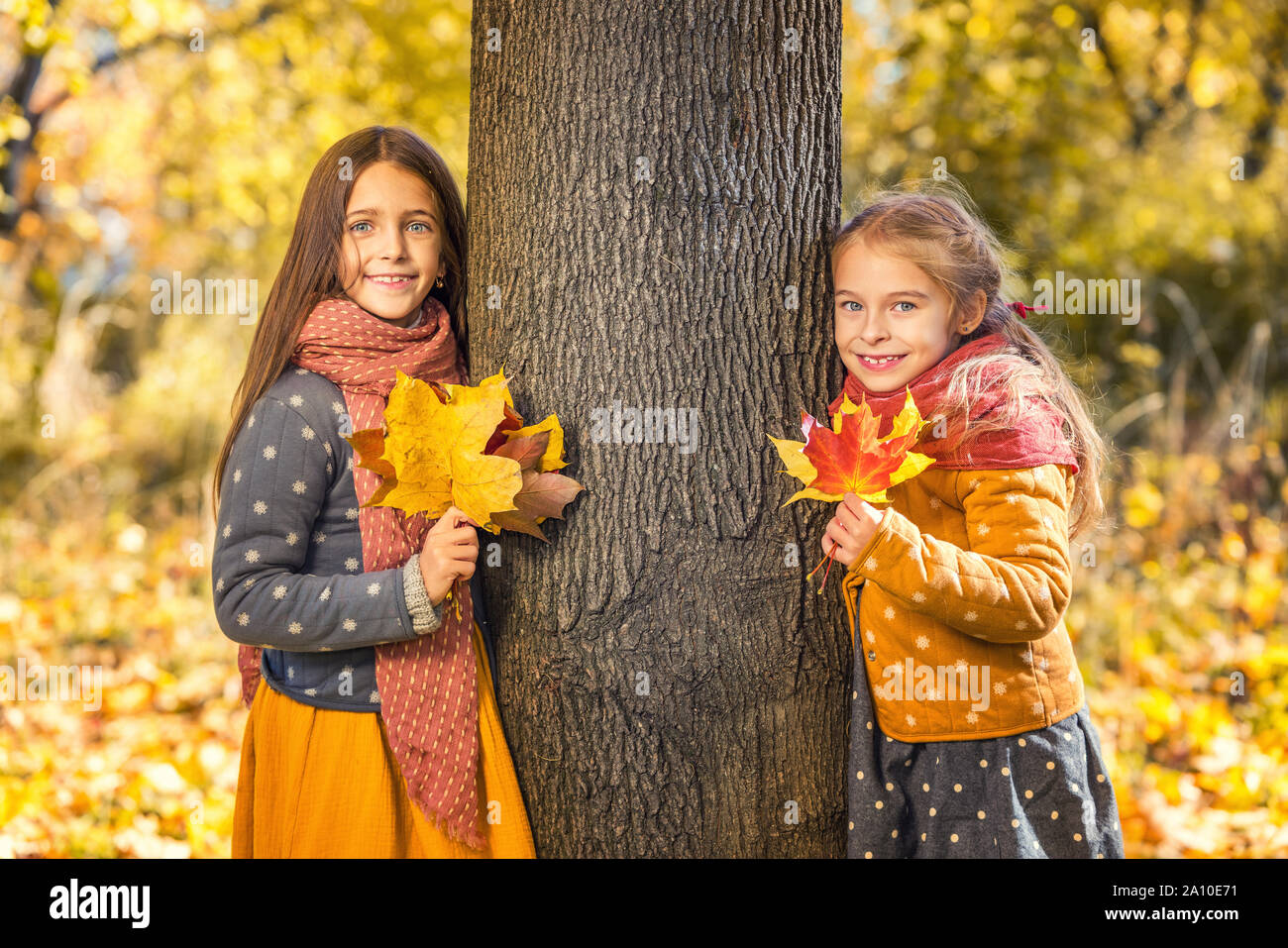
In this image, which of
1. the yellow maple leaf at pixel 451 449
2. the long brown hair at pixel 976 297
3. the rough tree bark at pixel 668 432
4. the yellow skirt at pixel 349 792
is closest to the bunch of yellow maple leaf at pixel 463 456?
the yellow maple leaf at pixel 451 449

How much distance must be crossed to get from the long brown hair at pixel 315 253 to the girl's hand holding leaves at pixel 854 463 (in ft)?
2.73

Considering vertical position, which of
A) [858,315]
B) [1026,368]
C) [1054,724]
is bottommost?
[1054,724]

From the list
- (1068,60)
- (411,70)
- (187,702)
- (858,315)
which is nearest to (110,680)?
(187,702)

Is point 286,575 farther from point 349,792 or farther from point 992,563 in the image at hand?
point 992,563

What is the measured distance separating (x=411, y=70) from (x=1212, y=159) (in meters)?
7.69

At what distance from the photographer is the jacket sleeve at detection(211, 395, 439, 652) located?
76.5 inches

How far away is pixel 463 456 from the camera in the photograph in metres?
1.87

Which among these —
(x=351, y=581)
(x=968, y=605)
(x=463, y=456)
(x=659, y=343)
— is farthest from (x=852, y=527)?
(x=351, y=581)

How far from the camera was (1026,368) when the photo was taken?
203cm

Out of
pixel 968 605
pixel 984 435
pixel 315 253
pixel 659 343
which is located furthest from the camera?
pixel 315 253

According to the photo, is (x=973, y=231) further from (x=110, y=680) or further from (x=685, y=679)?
(x=110, y=680)

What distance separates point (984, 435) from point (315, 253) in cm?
144

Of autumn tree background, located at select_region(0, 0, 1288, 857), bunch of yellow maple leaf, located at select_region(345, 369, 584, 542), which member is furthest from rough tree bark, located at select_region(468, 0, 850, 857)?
bunch of yellow maple leaf, located at select_region(345, 369, 584, 542)

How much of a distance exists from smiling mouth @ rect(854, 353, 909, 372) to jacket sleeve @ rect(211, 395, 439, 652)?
39.7 inches
